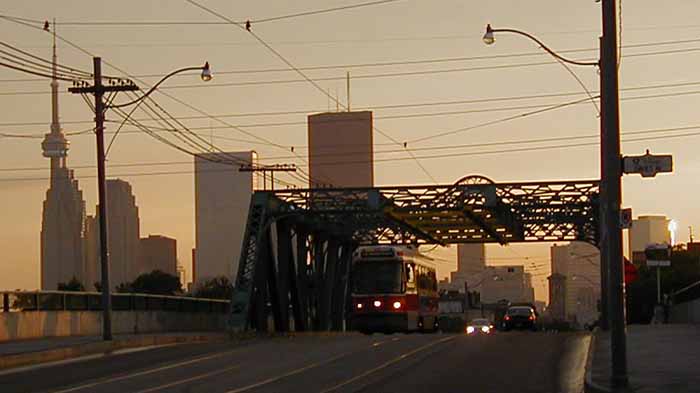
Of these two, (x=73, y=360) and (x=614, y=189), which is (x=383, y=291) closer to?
(x=73, y=360)

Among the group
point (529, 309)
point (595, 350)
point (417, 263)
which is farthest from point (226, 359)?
point (529, 309)

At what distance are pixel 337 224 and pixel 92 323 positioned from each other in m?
21.7

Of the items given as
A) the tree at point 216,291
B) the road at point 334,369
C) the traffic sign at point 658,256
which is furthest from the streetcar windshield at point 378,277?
the tree at point 216,291

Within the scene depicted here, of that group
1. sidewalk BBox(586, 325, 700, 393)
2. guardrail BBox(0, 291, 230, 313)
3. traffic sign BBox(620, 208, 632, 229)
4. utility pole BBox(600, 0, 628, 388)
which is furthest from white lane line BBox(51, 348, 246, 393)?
traffic sign BBox(620, 208, 632, 229)

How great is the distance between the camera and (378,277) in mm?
57781

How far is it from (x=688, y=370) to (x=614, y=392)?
13.5 ft

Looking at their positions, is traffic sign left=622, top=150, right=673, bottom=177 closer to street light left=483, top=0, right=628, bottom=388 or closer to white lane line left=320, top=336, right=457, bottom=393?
street light left=483, top=0, right=628, bottom=388

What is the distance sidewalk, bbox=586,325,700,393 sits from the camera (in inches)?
830

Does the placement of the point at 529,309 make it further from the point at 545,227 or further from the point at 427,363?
the point at 427,363

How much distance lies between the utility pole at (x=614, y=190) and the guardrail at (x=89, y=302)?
23631 mm

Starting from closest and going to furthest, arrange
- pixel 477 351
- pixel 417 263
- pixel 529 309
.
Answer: pixel 477 351
pixel 417 263
pixel 529 309

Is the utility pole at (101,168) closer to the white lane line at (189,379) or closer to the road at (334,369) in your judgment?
the road at (334,369)

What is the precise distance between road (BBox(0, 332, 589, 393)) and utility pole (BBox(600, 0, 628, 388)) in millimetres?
2211

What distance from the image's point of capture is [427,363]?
2973 cm
